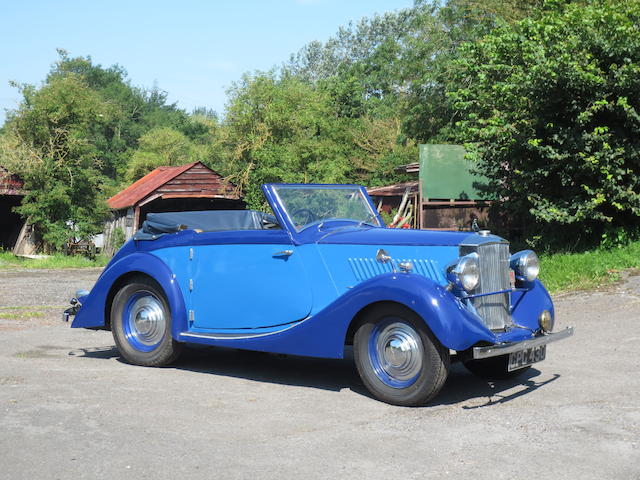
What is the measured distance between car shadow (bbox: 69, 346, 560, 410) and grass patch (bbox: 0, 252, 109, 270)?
17.8 m

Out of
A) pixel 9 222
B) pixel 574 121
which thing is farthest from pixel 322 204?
pixel 9 222

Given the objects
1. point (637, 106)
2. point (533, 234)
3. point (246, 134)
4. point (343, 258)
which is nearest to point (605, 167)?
point (637, 106)

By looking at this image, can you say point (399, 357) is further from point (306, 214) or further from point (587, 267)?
point (587, 267)

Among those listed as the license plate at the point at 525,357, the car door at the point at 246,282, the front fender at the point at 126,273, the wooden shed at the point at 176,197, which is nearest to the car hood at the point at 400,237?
the car door at the point at 246,282

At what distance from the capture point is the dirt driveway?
165 inches

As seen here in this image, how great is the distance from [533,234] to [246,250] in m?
10.9

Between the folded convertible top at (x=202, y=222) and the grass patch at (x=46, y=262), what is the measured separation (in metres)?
18.1

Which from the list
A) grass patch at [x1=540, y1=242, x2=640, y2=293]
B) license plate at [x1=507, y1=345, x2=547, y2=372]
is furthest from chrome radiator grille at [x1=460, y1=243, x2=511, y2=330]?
grass patch at [x1=540, y1=242, x2=640, y2=293]

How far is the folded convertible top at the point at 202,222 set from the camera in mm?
7312

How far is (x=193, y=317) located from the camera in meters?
6.91

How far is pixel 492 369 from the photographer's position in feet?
21.8

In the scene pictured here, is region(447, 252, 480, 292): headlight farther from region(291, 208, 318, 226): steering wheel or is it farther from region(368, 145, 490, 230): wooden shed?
region(368, 145, 490, 230): wooden shed

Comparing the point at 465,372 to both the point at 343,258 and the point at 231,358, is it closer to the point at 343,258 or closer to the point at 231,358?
the point at 343,258

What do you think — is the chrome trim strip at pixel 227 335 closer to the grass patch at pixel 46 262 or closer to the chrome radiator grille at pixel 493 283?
the chrome radiator grille at pixel 493 283
